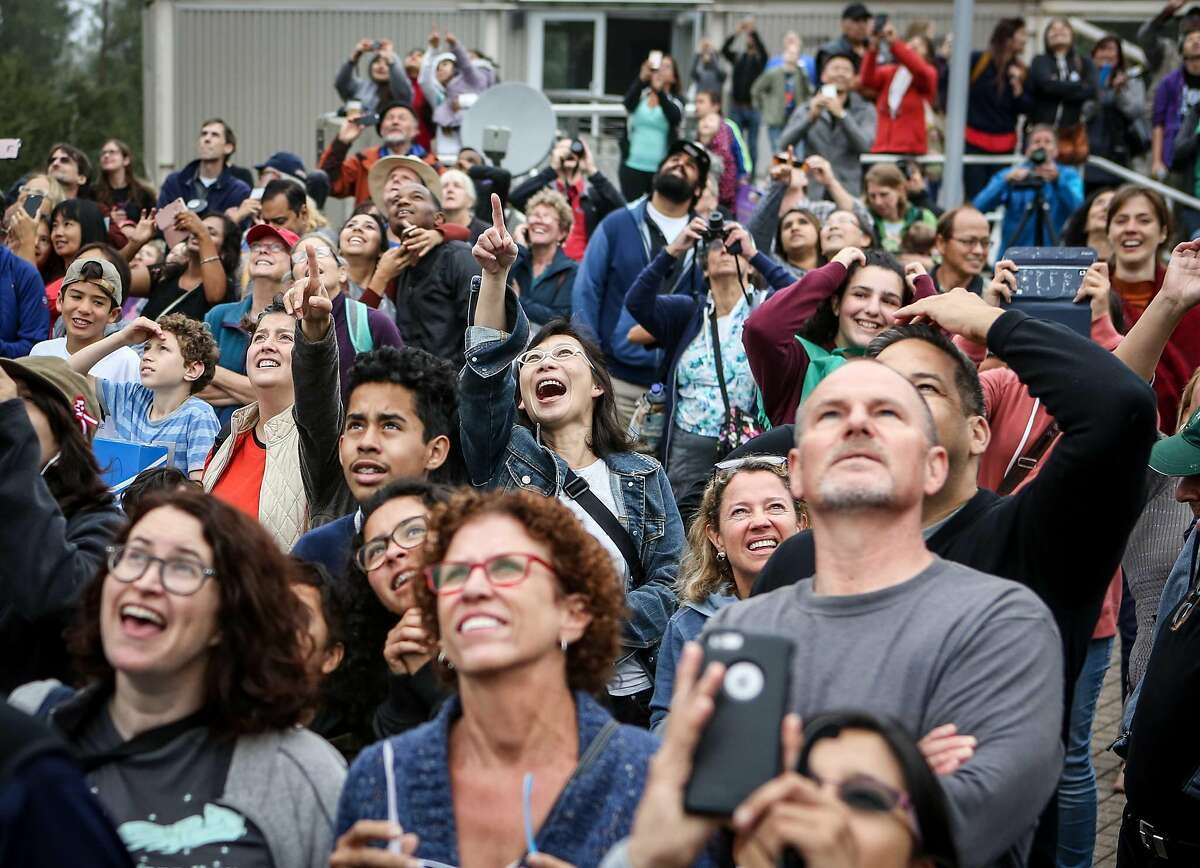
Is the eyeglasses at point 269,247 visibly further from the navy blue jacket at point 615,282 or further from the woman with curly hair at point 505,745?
the woman with curly hair at point 505,745

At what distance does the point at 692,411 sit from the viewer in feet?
23.4

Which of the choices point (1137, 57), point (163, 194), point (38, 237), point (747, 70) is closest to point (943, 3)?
point (1137, 57)

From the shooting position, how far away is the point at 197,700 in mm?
3314

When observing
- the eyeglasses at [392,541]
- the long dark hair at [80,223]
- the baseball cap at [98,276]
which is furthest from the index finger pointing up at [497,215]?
the long dark hair at [80,223]

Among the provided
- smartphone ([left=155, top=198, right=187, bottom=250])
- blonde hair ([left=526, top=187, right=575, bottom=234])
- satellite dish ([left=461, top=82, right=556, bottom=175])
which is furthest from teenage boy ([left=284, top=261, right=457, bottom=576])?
satellite dish ([left=461, top=82, right=556, bottom=175])

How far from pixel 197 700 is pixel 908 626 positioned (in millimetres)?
1458

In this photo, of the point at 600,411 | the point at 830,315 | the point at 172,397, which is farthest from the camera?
the point at 172,397

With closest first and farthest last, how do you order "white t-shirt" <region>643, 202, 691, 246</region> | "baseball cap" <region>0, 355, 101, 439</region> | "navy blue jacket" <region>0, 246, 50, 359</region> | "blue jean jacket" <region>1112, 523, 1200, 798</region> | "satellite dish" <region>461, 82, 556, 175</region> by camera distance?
"baseball cap" <region>0, 355, 101, 439</region>, "blue jean jacket" <region>1112, 523, 1200, 798</region>, "white t-shirt" <region>643, 202, 691, 246</region>, "navy blue jacket" <region>0, 246, 50, 359</region>, "satellite dish" <region>461, 82, 556, 175</region>

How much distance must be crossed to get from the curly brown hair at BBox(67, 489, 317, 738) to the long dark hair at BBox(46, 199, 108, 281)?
7.40 metres

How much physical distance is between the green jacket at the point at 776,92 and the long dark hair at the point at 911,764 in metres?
14.0

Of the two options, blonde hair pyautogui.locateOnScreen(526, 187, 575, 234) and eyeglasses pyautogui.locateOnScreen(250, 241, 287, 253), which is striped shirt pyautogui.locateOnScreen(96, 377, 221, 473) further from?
blonde hair pyautogui.locateOnScreen(526, 187, 575, 234)

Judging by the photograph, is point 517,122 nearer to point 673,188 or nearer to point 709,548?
point 673,188

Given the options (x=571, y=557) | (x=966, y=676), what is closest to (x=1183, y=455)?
→ (x=966, y=676)

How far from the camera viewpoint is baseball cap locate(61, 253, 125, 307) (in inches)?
308
